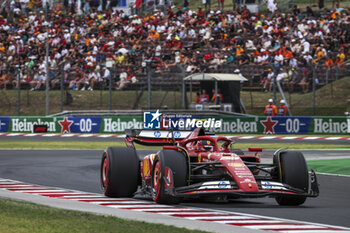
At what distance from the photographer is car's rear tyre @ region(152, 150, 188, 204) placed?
10.4 m

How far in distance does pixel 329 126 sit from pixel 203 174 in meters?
22.5

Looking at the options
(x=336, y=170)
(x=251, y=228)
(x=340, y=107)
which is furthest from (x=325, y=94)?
(x=251, y=228)

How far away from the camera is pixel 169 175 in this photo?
1041 cm

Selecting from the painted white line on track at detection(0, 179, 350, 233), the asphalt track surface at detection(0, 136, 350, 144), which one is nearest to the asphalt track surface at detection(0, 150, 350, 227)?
the painted white line on track at detection(0, 179, 350, 233)

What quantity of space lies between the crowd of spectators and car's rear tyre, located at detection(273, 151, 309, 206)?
68.1 ft

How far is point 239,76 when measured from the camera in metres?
32.7

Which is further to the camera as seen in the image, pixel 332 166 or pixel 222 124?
pixel 222 124

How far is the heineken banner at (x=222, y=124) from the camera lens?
32.7 m

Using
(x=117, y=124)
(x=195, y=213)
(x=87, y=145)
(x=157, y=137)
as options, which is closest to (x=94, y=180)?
(x=157, y=137)

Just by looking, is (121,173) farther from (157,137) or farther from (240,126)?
(240,126)

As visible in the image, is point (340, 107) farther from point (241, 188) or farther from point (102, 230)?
point (102, 230)

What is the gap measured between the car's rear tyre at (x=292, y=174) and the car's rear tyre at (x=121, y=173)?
223cm

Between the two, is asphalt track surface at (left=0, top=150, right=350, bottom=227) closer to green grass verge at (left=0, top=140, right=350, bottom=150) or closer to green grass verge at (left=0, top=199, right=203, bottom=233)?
green grass verge at (left=0, top=199, right=203, bottom=233)

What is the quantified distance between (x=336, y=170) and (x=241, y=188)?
817cm
